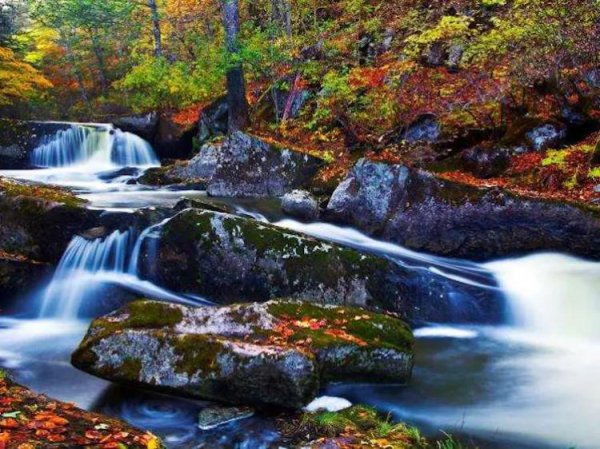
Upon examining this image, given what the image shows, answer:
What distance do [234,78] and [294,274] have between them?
8.90 metres

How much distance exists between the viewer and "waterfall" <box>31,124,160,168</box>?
17188 millimetres

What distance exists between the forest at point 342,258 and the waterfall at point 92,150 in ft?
4.96

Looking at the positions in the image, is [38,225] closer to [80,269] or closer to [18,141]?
[80,269]

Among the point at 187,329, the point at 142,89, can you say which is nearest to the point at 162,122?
the point at 142,89

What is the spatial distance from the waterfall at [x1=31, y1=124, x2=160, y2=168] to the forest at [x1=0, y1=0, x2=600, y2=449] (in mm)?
1511

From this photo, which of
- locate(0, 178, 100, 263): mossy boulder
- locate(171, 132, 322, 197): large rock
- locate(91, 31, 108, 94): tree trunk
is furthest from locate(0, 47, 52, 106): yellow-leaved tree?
locate(0, 178, 100, 263): mossy boulder

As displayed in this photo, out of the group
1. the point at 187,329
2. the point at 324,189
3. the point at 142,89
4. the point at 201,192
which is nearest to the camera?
the point at 187,329

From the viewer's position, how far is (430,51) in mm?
13750

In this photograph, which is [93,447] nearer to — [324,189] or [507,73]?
[324,189]

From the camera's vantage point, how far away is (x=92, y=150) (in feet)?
57.5

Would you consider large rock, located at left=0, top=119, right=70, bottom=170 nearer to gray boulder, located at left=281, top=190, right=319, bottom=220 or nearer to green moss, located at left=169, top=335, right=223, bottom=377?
gray boulder, located at left=281, top=190, right=319, bottom=220

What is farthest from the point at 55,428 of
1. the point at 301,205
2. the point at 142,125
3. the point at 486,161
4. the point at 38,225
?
the point at 142,125

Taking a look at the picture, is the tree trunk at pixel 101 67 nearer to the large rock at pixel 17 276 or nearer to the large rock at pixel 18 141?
the large rock at pixel 18 141

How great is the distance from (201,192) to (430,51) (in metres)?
6.73
